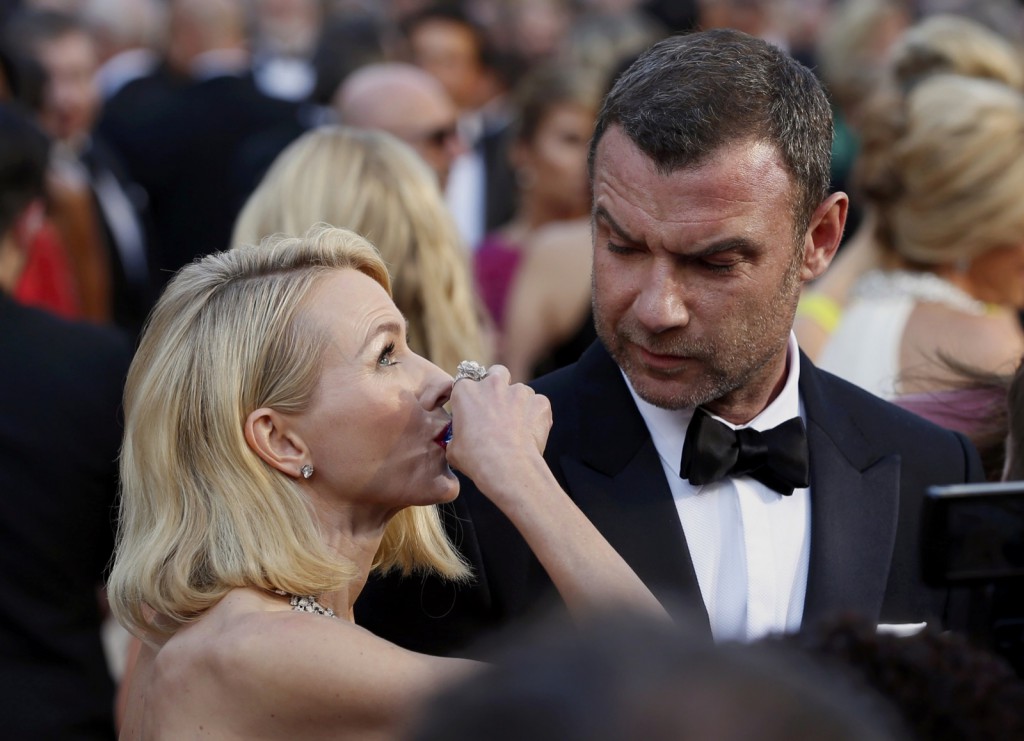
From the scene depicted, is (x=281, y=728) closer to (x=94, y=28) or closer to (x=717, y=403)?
(x=717, y=403)

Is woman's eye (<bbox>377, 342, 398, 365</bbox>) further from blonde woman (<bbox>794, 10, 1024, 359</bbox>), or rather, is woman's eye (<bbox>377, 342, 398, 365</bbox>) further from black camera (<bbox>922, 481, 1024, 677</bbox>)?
blonde woman (<bbox>794, 10, 1024, 359</bbox>)

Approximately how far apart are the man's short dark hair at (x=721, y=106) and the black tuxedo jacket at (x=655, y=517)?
1.46 ft

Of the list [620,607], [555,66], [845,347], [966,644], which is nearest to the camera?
[620,607]

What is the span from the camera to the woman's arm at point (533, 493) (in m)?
2.16

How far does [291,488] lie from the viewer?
2430 mm

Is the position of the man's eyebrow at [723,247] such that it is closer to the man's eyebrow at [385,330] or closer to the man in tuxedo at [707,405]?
the man in tuxedo at [707,405]

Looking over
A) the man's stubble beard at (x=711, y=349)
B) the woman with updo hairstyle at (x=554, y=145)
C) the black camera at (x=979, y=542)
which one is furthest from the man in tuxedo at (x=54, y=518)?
the woman with updo hairstyle at (x=554, y=145)

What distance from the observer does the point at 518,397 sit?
2.36 m

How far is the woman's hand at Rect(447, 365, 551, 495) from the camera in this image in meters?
2.24

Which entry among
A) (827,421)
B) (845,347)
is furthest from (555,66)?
(827,421)

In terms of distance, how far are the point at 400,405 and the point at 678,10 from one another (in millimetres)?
8739

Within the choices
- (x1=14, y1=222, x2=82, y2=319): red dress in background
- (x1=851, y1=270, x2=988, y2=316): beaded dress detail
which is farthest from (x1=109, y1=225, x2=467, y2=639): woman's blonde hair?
(x1=14, y1=222, x2=82, y2=319): red dress in background

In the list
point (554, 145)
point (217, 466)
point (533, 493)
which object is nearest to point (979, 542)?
point (533, 493)

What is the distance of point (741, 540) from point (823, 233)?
62 centimetres
